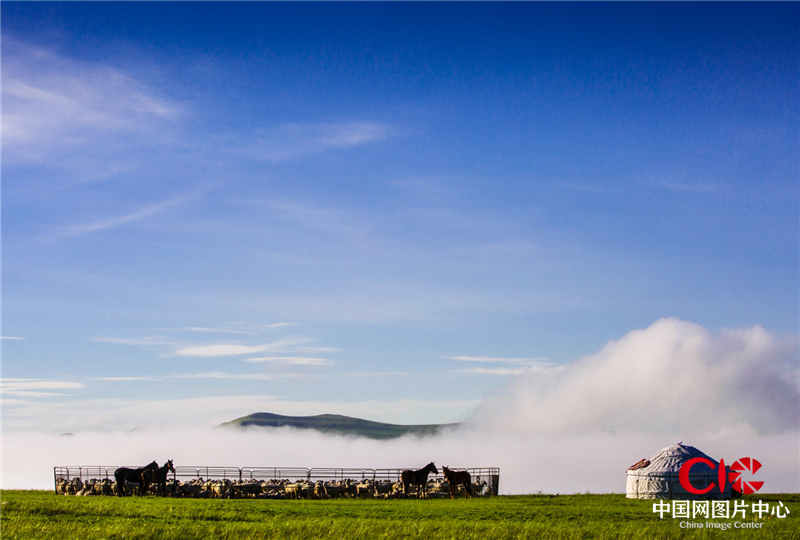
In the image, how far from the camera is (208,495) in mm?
57031

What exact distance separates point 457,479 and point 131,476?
72.5 ft

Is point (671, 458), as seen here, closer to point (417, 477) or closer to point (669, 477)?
point (669, 477)

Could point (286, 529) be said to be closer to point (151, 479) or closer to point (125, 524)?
point (125, 524)

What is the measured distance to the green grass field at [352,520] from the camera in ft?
104

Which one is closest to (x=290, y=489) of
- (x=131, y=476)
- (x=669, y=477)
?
(x=131, y=476)

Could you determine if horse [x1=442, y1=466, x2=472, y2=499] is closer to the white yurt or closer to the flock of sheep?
the flock of sheep

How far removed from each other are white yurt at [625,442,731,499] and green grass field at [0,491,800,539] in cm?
366

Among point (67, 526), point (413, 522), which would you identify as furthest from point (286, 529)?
point (67, 526)

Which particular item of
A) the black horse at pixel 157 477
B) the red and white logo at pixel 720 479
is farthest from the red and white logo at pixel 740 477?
the black horse at pixel 157 477

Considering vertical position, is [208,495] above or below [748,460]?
below

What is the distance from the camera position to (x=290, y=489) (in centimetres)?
5706

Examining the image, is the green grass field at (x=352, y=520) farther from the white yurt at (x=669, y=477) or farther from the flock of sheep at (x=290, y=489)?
the flock of sheep at (x=290, y=489)

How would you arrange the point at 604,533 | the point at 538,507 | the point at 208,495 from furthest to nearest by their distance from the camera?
1. the point at 208,495
2. the point at 538,507
3. the point at 604,533

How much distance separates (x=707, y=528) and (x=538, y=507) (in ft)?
37.3
